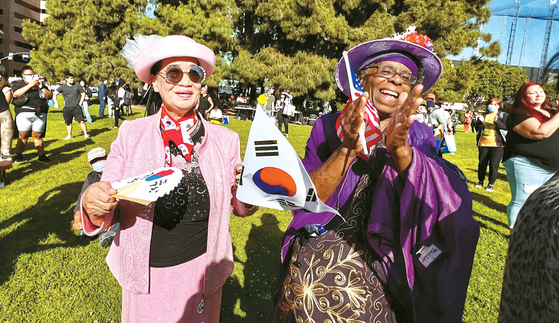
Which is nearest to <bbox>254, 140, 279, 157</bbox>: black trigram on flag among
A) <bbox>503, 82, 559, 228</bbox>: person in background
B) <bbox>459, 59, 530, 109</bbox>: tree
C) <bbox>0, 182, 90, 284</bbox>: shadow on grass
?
<bbox>503, 82, 559, 228</bbox>: person in background

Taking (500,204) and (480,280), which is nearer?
(480,280)

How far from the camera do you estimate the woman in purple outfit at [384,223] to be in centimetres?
135

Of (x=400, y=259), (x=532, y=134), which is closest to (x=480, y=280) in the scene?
(x=532, y=134)

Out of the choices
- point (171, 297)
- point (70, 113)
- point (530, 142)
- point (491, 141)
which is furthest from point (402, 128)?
point (70, 113)

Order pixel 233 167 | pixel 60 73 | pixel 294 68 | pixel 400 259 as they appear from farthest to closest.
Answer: pixel 60 73 → pixel 294 68 → pixel 233 167 → pixel 400 259

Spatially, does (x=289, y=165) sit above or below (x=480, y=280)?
above

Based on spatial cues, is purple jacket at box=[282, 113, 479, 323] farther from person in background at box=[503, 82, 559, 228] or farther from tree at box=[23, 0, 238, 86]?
tree at box=[23, 0, 238, 86]

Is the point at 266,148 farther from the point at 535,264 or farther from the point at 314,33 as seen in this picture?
the point at 314,33

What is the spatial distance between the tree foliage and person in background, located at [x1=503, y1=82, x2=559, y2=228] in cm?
1968

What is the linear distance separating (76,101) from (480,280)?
11622mm

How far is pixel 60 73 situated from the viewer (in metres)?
29.5

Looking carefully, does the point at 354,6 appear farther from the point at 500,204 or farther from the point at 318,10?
the point at 500,204

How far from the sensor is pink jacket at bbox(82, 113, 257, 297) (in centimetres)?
179

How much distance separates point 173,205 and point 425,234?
132cm
